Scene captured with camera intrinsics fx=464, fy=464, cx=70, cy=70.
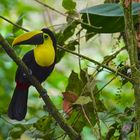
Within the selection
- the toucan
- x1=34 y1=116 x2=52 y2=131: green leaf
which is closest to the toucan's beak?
the toucan

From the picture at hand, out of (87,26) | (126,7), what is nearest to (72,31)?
(87,26)

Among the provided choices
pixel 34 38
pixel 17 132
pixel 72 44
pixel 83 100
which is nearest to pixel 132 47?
pixel 83 100

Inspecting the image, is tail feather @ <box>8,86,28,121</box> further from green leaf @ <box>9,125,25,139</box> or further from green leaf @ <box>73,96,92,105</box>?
green leaf @ <box>73,96,92,105</box>

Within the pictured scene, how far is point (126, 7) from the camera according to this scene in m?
1.33

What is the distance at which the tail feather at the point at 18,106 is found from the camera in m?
1.63

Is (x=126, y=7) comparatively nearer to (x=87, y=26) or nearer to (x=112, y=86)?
(x=87, y=26)

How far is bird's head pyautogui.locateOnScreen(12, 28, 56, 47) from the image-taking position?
58.7 inches

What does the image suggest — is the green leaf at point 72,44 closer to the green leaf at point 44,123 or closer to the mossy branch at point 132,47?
the green leaf at point 44,123

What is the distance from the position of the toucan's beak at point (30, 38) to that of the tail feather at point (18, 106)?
232 millimetres

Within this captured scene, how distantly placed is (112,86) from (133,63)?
160 cm

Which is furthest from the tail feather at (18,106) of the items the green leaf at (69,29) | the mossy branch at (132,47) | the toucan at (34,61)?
the mossy branch at (132,47)

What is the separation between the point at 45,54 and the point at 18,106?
0.75 feet

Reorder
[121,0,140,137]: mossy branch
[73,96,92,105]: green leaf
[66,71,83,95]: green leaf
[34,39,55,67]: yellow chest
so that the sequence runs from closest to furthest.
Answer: [121,0,140,137]: mossy branch < [73,96,92,105]: green leaf < [34,39,55,67]: yellow chest < [66,71,83,95]: green leaf

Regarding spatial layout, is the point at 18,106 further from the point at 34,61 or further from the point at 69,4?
the point at 69,4
